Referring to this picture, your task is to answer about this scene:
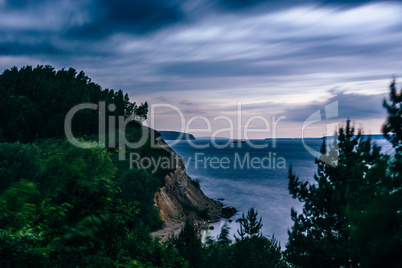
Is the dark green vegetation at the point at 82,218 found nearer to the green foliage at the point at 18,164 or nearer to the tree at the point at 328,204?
the green foliage at the point at 18,164

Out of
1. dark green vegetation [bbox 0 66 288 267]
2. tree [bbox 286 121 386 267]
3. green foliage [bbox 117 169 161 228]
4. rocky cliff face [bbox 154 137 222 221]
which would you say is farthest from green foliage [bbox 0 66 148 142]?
tree [bbox 286 121 386 267]

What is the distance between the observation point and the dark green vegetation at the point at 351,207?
5.22 m

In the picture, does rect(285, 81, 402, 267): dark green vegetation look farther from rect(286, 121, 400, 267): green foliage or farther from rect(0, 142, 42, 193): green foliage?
rect(0, 142, 42, 193): green foliage

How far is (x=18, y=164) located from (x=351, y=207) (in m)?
46.9

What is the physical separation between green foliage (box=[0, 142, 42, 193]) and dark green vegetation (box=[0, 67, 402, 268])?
0.14 metres

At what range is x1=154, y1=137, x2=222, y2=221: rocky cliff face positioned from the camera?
57.9 metres

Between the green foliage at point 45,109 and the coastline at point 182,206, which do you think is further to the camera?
the green foliage at point 45,109

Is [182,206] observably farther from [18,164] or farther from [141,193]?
[18,164]

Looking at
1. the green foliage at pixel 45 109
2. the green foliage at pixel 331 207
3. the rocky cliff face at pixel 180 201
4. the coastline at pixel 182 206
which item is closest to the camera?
the green foliage at pixel 331 207

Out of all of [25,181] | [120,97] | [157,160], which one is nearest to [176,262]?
[25,181]

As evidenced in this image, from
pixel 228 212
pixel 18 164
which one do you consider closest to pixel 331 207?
pixel 18 164

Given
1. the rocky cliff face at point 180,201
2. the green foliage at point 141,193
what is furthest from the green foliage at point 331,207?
the rocky cliff face at point 180,201

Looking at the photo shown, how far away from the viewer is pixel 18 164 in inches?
1614

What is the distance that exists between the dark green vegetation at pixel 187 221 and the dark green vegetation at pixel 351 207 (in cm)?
2
